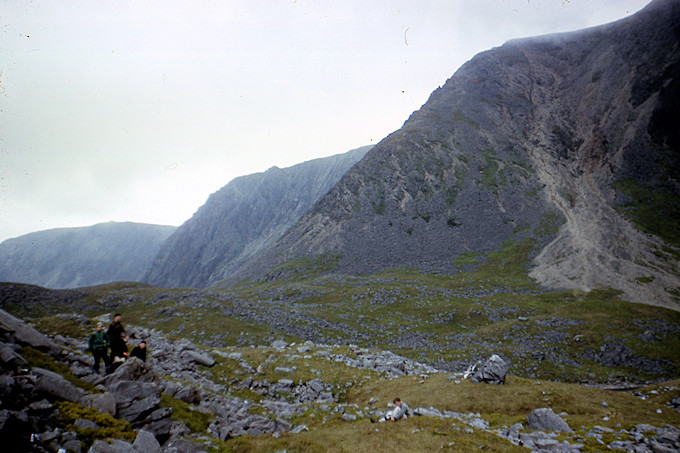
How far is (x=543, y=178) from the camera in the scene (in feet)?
468

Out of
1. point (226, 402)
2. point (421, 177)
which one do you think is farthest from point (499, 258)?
point (226, 402)

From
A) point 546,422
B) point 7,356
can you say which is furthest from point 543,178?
point 7,356

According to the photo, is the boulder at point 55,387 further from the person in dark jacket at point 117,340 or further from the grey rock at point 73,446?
the person in dark jacket at point 117,340

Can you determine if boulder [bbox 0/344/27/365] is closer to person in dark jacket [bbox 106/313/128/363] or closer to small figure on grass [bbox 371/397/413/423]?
person in dark jacket [bbox 106/313/128/363]

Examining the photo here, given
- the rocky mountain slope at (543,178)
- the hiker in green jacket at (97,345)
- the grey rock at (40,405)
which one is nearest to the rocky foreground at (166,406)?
the grey rock at (40,405)

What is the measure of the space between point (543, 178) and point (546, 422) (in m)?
155

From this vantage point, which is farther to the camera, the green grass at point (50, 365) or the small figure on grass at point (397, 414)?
the small figure on grass at point (397, 414)

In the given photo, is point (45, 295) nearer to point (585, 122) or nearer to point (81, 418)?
point (81, 418)

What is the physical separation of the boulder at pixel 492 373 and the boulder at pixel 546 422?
738 centimetres

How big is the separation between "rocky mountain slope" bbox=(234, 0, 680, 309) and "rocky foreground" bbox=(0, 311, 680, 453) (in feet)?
250

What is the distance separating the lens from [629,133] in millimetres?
136625

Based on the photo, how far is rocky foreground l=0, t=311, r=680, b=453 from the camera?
10.1m

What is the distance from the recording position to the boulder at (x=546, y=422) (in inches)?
743

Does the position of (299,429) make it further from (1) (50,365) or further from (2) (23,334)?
(2) (23,334)
